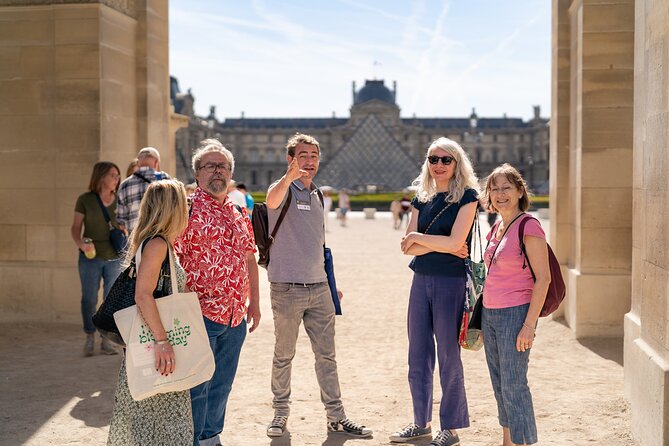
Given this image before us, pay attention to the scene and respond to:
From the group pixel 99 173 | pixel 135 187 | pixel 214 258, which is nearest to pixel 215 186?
pixel 214 258

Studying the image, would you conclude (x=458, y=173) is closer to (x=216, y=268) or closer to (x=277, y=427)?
(x=216, y=268)

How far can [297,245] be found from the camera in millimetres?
4250

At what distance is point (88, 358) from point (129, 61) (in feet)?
10.9

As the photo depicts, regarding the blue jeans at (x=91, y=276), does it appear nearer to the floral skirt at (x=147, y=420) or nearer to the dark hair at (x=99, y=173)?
the dark hair at (x=99, y=173)

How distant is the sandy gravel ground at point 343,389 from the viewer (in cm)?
→ 437

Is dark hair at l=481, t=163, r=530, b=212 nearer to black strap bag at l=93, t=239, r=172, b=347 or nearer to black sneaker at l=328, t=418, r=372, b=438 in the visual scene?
black sneaker at l=328, t=418, r=372, b=438


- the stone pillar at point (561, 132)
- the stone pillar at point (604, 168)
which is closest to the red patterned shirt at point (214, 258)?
the stone pillar at point (604, 168)

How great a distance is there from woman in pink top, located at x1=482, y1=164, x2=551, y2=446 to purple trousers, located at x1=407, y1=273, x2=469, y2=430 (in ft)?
0.84

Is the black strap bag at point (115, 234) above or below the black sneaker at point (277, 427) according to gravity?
above

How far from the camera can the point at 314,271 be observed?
425 centimetres

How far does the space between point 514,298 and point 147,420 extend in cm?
178

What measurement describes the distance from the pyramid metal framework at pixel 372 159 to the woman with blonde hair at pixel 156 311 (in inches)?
2832

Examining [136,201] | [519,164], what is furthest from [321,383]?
[519,164]

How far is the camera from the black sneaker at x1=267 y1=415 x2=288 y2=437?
4293mm
